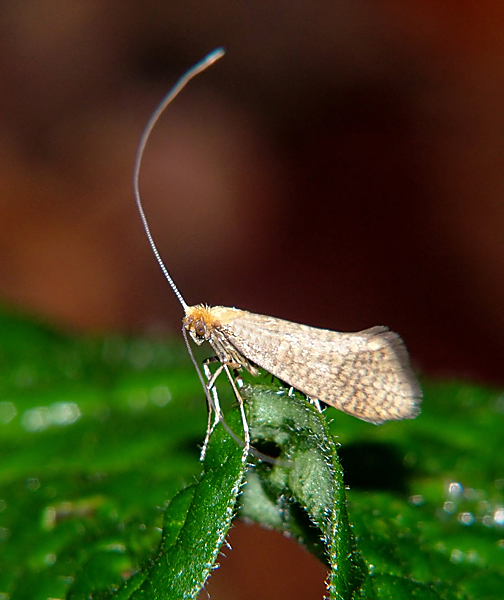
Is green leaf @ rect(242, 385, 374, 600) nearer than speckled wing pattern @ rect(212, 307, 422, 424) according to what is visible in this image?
Yes

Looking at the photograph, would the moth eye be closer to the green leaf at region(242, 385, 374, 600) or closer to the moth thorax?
the moth thorax

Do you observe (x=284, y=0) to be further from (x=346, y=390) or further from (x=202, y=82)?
(x=346, y=390)

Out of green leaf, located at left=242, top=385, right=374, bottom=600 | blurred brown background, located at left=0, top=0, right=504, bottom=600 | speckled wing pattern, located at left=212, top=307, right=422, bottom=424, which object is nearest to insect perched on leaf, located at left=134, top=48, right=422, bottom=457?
→ speckled wing pattern, located at left=212, top=307, right=422, bottom=424

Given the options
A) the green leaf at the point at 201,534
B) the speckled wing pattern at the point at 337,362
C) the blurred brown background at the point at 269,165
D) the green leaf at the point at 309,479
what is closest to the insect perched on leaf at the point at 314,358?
the speckled wing pattern at the point at 337,362

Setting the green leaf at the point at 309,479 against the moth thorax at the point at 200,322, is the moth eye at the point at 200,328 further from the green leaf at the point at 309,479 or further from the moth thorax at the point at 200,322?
the green leaf at the point at 309,479

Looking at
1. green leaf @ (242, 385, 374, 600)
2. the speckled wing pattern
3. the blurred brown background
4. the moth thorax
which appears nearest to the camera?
green leaf @ (242, 385, 374, 600)

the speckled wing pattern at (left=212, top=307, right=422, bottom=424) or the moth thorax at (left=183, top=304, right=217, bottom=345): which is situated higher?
the moth thorax at (left=183, top=304, right=217, bottom=345)

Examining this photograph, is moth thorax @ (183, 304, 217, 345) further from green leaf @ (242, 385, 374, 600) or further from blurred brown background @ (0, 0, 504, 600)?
blurred brown background @ (0, 0, 504, 600)

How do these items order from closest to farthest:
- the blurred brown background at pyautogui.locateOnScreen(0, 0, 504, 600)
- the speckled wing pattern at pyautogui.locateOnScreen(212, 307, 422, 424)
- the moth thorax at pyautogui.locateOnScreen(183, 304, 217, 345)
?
the speckled wing pattern at pyautogui.locateOnScreen(212, 307, 422, 424)
the moth thorax at pyautogui.locateOnScreen(183, 304, 217, 345)
the blurred brown background at pyautogui.locateOnScreen(0, 0, 504, 600)
